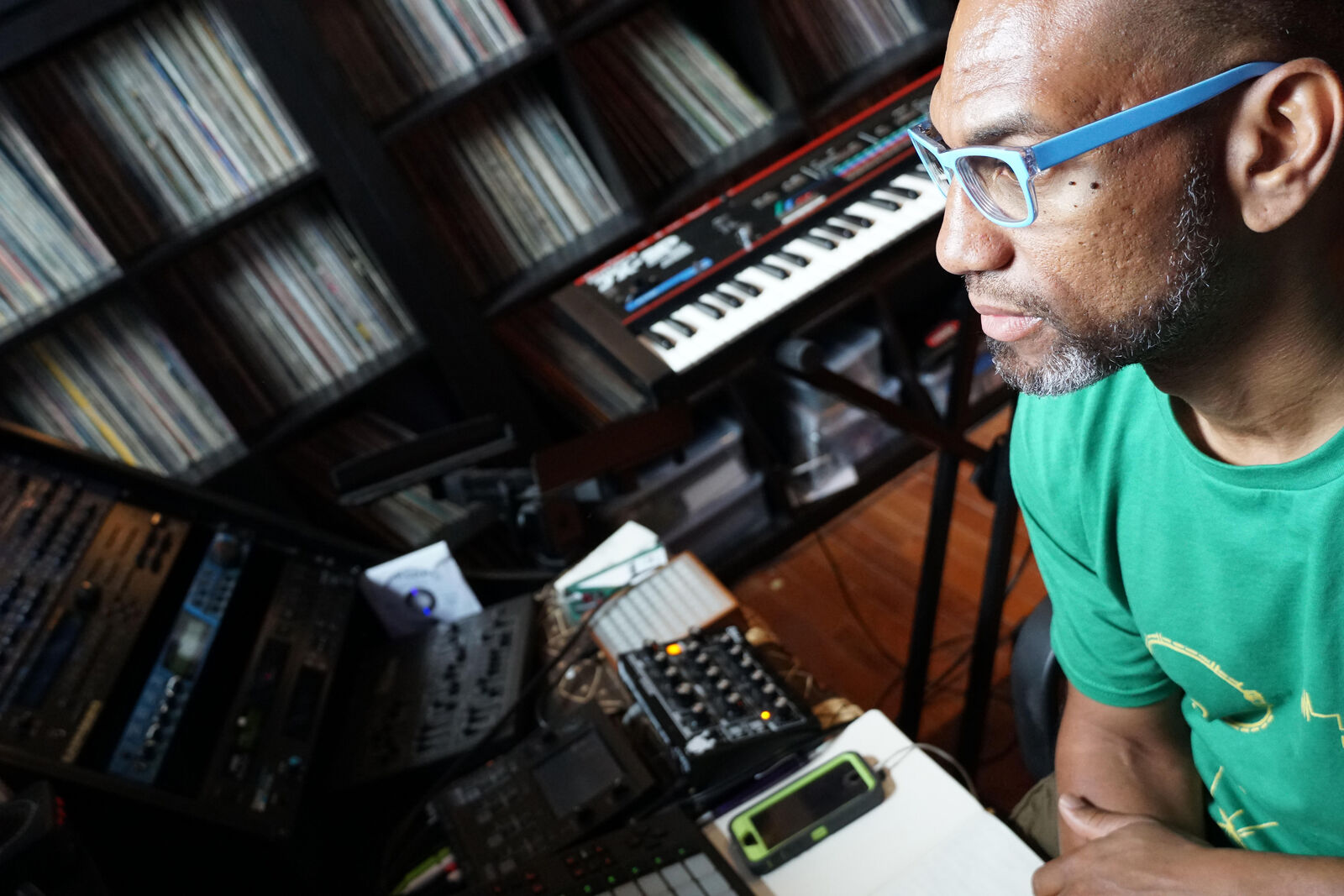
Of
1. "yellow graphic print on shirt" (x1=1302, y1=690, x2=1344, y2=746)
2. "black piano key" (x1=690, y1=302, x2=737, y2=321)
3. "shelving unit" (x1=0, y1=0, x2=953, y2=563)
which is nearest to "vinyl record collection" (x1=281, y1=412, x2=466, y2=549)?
"shelving unit" (x1=0, y1=0, x2=953, y2=563)

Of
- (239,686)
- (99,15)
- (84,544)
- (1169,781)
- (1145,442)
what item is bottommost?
(1169,781)

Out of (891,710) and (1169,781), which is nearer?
(1169,781)

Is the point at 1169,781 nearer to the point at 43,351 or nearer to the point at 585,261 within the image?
the point at 585,261

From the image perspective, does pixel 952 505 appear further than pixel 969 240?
Yes

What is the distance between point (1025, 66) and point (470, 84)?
4.99 ft

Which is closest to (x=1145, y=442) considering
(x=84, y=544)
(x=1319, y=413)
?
(x=1319, y=413)

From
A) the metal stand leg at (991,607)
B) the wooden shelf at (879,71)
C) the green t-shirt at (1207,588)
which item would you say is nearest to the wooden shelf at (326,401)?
the wooden shelf at (879,71)

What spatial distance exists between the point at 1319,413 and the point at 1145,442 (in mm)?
155

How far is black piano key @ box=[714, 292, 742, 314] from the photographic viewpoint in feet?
5.29

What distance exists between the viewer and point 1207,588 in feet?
2.95

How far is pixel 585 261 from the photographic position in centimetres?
225

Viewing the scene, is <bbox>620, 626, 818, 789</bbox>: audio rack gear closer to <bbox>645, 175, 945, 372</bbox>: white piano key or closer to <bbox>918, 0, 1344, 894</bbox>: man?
<bbox>918, 0, 1344, 894</bbox>: man

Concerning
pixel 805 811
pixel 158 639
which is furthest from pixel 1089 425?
pixel 158 639

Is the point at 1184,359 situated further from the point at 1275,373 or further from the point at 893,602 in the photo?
the point at 893,602
